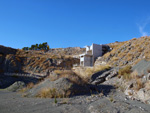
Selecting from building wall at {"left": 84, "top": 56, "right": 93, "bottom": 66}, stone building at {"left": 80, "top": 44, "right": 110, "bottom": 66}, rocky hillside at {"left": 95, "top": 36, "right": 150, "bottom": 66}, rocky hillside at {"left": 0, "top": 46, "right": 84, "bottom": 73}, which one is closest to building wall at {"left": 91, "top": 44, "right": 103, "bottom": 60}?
stone building at {"left": 80, "top": 44, "right": 110, "bottom": 66}

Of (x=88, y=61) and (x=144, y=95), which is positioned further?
(x=88, y=61)

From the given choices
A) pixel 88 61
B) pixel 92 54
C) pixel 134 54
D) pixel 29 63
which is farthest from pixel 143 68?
pixel 29 63

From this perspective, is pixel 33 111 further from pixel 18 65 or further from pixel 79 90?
pixel 18 65

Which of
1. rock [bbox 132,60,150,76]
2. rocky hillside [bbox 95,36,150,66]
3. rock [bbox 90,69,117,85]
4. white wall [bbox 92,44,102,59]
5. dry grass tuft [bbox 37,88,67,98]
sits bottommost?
dry grass tuft [bbox 37,88,67,98]

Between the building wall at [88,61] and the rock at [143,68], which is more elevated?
the building wall at [88,61]

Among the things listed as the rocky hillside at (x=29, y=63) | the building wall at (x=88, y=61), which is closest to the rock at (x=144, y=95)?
the building wall at (x=88, y=61)

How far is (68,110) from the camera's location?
14.5ft

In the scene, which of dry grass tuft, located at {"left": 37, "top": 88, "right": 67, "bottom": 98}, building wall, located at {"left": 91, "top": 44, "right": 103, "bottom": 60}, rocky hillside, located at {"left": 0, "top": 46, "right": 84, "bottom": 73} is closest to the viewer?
dry grass tuft, located at {"left": 37, "top": 88, "right": 67, "bottom": 98}

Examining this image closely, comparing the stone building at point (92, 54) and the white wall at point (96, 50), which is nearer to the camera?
the stone building at point (92, 54)

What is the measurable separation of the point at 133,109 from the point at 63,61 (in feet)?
109

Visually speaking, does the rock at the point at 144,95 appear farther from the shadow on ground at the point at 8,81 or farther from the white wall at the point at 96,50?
the white wall at the point at 96,50

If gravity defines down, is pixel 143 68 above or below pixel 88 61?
below

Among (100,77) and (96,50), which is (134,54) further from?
(96,50)

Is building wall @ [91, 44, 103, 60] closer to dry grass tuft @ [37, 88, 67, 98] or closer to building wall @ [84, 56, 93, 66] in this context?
building wall @ [84, 56, 93, 66]
